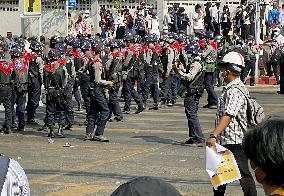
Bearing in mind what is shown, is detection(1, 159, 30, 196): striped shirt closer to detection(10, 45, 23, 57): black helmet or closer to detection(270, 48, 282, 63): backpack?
detection(10, 45, 23, 57): black helmet

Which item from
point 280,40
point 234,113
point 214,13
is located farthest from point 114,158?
point 214,13

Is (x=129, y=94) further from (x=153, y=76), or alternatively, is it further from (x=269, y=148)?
(x=269, y=148)

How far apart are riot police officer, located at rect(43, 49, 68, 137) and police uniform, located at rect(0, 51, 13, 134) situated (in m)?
0.89

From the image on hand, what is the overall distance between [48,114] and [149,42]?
19.7 feet

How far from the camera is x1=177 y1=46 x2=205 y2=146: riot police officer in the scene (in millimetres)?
14719

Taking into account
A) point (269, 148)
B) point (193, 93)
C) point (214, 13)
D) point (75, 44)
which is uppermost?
point (269, 148)

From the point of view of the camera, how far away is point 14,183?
12.2 feet

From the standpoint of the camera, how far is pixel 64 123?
17203 millimetres

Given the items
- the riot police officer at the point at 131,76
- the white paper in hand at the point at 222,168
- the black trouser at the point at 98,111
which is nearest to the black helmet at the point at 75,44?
the riot police officer at the point at 131,76

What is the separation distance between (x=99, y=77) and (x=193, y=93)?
6.55 ft

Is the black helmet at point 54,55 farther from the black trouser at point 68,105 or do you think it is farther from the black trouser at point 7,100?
the black trouser at point 7,100

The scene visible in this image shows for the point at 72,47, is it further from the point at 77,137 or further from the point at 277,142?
the point at 277,142

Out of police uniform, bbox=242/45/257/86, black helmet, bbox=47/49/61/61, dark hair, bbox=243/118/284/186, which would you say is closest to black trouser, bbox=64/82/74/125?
black helmet, bbox=47/49/61/61

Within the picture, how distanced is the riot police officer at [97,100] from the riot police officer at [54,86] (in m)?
0.92
